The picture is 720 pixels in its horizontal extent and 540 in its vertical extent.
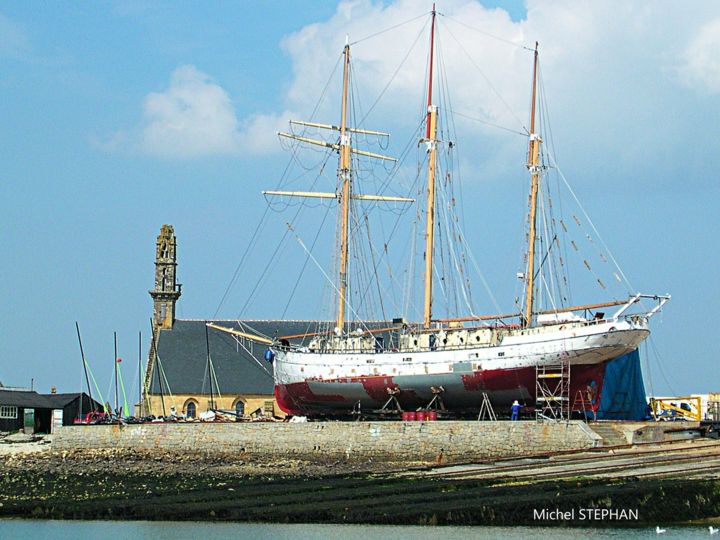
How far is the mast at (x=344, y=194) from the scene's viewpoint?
6700cm

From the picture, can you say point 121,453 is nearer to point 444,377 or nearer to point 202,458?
point 202,458

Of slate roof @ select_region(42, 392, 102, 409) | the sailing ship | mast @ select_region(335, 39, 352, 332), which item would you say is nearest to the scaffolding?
the sailing ship

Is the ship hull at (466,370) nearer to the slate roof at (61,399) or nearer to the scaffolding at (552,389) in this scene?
the scaffolding at (552,389)

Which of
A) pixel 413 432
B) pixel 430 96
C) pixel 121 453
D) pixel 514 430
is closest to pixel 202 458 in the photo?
pixel 121 453

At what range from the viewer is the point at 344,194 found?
68188 millimetres

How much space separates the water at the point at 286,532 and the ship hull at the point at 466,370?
22.3 metres

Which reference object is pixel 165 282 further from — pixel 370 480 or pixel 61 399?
pixel 370 480

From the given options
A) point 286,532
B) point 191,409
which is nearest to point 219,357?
point 191,409

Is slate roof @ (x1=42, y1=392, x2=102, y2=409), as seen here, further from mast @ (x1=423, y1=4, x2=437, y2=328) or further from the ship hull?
mast @ (x1=423, y1=4, x2=437, y2=328)

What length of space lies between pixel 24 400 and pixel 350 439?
101 ft

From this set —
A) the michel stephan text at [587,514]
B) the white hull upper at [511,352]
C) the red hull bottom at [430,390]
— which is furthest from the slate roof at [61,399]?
the michel stephan text at [587,514]

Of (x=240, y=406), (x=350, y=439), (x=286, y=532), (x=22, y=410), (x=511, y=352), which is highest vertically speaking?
(x=511, y=352)

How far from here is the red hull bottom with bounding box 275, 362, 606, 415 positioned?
5619 centimetres

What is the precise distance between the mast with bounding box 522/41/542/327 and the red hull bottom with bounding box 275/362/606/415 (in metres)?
4.07
